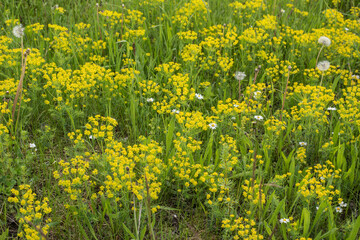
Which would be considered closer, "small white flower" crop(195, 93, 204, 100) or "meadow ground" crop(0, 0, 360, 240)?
"meadow ground" crop(0, 0, 360, 240)

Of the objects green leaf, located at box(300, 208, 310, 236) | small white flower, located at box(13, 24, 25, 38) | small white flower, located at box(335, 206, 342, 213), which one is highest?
small white flower, located at box(13, 24, 25, 38)

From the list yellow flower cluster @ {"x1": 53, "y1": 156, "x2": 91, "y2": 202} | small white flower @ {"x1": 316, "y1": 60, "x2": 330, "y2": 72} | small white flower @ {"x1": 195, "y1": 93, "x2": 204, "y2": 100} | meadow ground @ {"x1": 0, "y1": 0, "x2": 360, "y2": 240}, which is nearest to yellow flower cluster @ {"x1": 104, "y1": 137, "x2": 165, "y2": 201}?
meadow ground @ {"x1": 0, "y1": 0, "x2": 360, "y2": 240}

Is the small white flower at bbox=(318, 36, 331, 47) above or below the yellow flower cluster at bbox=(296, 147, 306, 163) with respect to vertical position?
above

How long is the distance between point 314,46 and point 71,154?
2.62 meters

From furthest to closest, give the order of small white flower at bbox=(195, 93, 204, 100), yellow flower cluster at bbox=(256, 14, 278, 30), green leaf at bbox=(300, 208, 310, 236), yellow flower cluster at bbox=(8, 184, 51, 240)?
yellow flower cluster at bbox=(256, 14, 278, 30) < small white flower at bbox=(195, 93, 204, 100) < green leaf at bbox=(300, 208, 310, 236) < yellow flower cluster at bbox=(8, 184, 51, 240)

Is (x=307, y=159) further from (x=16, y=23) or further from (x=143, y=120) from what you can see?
(x=16, y=23)

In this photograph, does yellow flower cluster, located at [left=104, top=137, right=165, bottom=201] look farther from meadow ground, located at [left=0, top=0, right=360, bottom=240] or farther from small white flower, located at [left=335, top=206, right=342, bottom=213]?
small white flower, located at [left=335, top=206, right=342, bottom=213]

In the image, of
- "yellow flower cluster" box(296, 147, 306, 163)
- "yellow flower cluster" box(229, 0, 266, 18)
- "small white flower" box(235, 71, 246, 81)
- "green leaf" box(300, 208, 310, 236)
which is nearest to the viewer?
"green leaf" box(300, 208, 310, 236)

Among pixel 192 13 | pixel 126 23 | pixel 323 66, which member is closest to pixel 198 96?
pixel 323 66

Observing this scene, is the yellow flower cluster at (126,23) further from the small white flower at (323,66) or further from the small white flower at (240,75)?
the small white flower at (323,66)

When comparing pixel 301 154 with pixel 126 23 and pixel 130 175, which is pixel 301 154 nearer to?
pixel 130 175

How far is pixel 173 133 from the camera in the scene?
272 centimetres

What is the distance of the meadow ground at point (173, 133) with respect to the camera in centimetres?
217

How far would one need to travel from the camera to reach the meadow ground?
2.17 m
